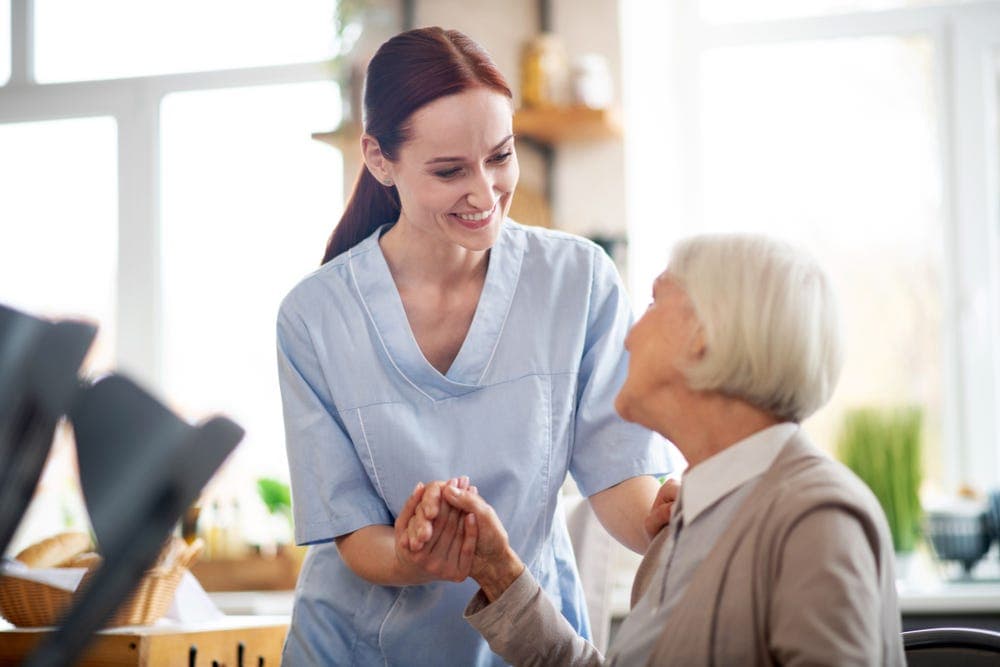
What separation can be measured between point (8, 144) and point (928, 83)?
11.1 ft

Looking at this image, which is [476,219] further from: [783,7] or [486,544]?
[783,7]

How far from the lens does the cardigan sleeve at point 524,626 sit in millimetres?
1425

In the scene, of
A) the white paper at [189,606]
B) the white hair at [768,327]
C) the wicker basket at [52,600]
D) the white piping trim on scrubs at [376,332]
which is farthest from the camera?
the white paper at [189,606]

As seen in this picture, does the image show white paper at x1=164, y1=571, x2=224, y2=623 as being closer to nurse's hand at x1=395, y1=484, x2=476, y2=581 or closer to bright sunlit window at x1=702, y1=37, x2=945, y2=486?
nurse's hand at x1=395, y1=484, x2=476, y2=581

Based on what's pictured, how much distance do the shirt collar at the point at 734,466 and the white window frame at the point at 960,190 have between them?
7.67 feet

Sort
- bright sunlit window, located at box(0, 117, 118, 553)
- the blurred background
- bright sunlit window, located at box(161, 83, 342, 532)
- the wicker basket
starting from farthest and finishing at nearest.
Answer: bright sunlit window, located at box(0, 117, 118, 553)
bright sunlit window, located at box(161, 83, 342, 532)
the blurred background
the wicker basket

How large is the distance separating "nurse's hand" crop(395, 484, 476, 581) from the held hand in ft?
0.86

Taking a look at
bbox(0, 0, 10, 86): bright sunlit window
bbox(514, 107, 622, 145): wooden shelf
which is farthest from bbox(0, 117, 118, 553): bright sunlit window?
bbox(514, 107, 622, 145): wooden shelf

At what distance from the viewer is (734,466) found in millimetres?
1261

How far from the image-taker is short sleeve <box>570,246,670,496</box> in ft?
5.47

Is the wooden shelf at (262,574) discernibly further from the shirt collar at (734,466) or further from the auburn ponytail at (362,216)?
the shirt collar at (734,466)

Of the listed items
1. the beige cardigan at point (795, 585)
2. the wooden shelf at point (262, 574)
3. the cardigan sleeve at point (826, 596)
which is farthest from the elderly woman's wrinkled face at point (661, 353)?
the wooden shelf at point (262, 574)

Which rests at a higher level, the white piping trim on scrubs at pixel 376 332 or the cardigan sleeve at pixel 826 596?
the white piping trim on scrubs at pixel 376 332

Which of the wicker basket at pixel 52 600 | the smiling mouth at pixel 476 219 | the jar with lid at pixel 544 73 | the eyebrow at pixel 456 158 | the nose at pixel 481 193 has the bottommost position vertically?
the wicker basket at pixel 52 600
